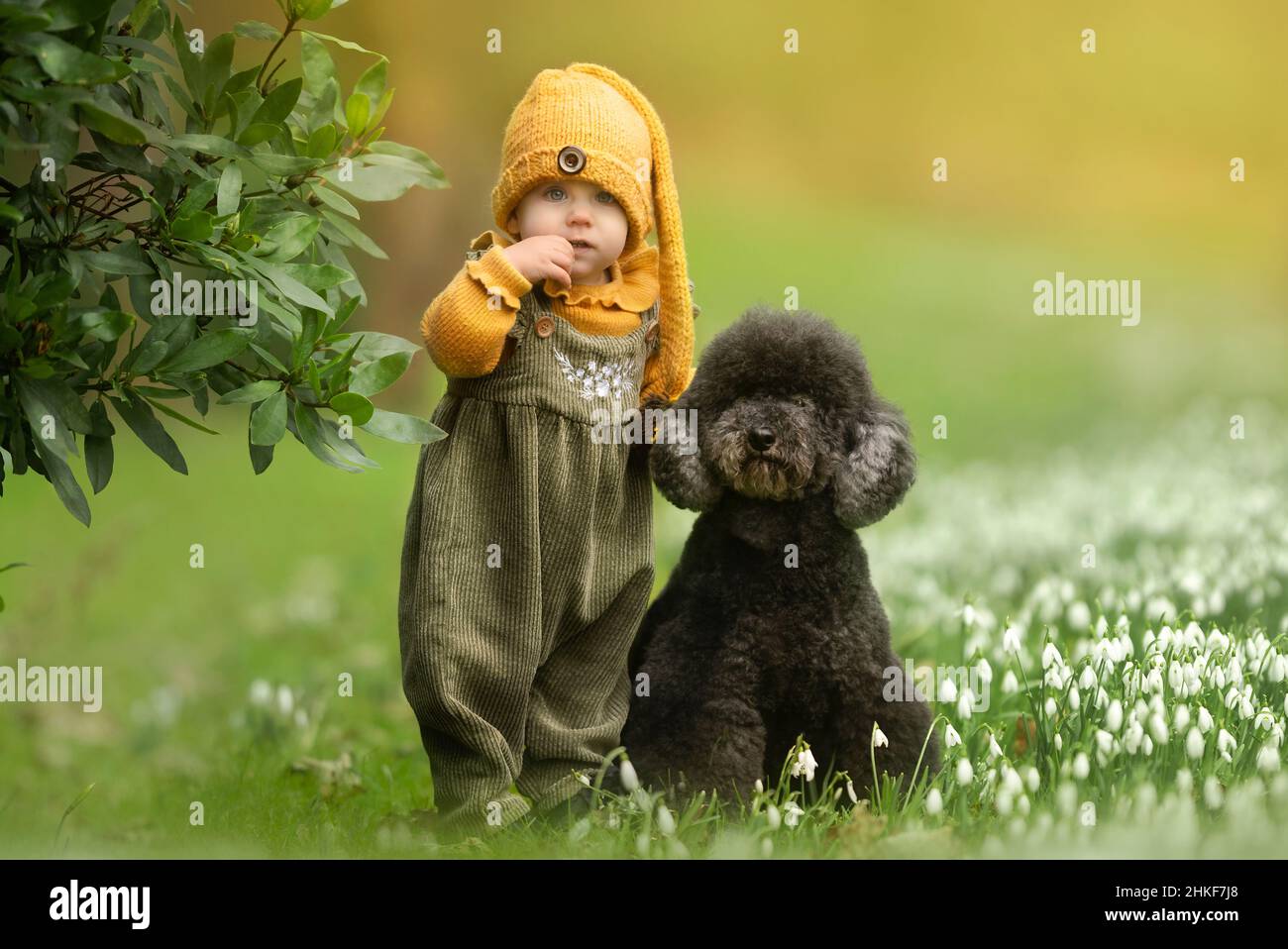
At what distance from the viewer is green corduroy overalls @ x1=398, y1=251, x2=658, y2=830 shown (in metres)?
3.66

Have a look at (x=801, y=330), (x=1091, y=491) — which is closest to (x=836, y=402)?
(x=801, y=330)

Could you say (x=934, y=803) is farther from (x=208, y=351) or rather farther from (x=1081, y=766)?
(x=208, y=351)

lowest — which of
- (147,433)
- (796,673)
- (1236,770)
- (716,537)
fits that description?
(1236,770)

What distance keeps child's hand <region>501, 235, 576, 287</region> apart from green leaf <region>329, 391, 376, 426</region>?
66cm

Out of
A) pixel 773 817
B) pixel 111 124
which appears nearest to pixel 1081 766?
pixel 773 817

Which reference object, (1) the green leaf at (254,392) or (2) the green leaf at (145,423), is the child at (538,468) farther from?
(2) the green leaf at (145,423)

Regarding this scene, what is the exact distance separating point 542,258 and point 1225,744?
2.24 metres

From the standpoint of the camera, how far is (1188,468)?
7227 mm

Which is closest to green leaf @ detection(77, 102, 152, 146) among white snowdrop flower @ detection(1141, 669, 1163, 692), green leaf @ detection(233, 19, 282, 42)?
green leaf @ detection(233, 19, 282, 42)

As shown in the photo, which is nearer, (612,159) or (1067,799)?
(1067,799)

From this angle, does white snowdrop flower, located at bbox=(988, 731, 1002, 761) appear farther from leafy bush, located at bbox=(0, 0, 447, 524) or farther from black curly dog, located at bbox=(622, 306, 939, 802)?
leafy bush, located at bbox=(0, 0, 447, 524)

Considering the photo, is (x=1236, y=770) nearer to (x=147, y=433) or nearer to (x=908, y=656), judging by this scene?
(x=908, y=656)

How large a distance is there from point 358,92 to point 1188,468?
210 inches

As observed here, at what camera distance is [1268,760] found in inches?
140
